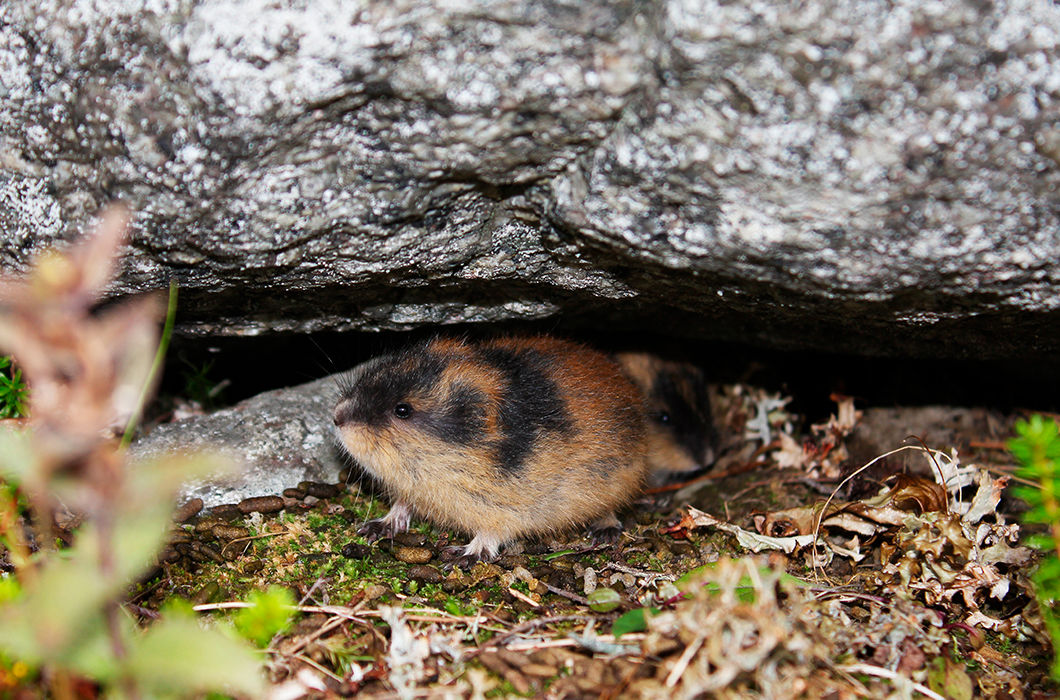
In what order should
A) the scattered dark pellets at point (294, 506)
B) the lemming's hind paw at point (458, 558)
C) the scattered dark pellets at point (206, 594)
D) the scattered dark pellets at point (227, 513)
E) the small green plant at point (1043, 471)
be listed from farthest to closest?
the scattered dark pellets at point (294, 506)
the scattered dark pellets at point (227, 513)
the lemming's hind paw at point (458, 558)
the scattered dark pellets at point (206, 594)
the small green plant at point (1043, 471)

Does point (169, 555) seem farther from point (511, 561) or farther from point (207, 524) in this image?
point (511, 561)

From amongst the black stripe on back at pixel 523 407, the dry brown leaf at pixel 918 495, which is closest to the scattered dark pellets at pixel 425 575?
the black stripe on back at pixel 523 407

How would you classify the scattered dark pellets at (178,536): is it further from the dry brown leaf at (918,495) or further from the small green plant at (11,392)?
the dry brown leaf at (918,495)

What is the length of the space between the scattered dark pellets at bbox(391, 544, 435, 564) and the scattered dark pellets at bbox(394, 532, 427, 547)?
3.4 inches

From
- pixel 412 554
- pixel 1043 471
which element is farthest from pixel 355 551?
pixel 1043 471

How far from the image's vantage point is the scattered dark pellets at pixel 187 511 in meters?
4.51

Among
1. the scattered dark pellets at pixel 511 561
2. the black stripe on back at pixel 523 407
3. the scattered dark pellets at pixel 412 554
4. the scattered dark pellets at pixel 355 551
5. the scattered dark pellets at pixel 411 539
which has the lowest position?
the scattered dark pellets at pixel 511 561

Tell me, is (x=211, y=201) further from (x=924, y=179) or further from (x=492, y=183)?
(x=924, y=179)

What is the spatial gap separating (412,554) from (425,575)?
1.02 feet

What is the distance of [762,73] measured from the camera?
2.92 m

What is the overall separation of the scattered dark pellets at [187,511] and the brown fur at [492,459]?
0.87 metres

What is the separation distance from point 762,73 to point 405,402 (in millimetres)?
2599

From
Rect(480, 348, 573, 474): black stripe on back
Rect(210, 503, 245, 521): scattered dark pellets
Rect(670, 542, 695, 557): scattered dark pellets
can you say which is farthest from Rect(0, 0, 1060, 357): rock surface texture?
Rect(670, 542, 695, 557): scattered dark pellets

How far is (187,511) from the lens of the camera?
4.54 meters
